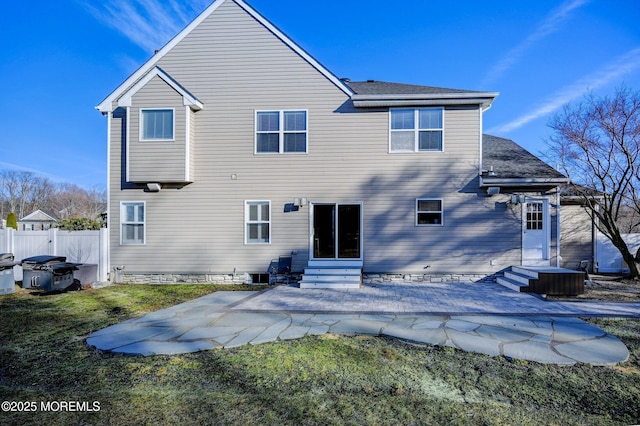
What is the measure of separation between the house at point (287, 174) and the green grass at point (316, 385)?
5.53 meters

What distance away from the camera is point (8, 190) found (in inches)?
2084

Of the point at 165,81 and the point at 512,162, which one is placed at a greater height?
the point at 165,81

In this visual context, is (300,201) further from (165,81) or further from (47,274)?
(47,274)

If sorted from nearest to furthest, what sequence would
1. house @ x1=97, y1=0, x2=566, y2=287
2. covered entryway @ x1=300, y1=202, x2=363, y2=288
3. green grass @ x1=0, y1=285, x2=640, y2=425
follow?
green grass @ x1=0, y1=285, x2=640, y2=425
house @ x1=97, y1=0, x2=566, y2=287
covered entryway @ x1=300, y1=202, x2=363, y2=288

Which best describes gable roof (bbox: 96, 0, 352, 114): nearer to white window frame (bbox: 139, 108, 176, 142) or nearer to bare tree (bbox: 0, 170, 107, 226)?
white window frame (bbox: 139, 108, 176, 142)

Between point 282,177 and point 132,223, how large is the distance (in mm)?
5104

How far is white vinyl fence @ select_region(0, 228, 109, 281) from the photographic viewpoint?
32.1ft

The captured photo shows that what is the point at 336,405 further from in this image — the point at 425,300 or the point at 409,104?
the point at 409,104

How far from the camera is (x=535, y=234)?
9.88 metres

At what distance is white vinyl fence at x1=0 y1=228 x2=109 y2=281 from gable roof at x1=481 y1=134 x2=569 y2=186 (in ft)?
39.6

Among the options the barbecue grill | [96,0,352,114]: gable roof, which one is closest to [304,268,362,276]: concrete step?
[96,0,352,114]: gable roof

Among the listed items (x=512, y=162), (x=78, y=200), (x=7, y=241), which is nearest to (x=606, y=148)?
(x=512, y=162)

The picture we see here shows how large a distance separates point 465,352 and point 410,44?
45.9 ft

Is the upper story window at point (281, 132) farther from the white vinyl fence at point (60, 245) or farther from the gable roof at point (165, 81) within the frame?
the white vinyl fence at point (60, 245)
